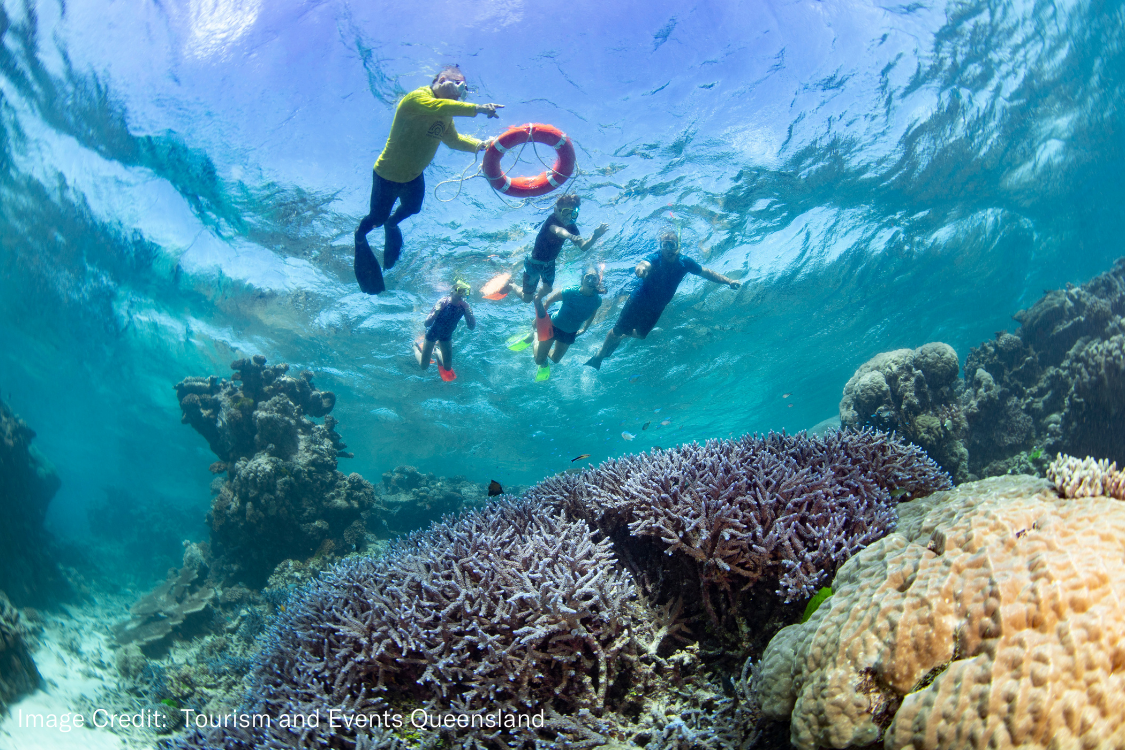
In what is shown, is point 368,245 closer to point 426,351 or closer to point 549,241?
point 549,241

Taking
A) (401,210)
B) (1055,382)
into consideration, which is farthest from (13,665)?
(1055,382)

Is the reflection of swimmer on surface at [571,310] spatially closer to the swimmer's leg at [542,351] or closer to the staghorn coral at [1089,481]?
the swimmer's leg at [542,351]

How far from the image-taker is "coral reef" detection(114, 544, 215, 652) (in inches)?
419

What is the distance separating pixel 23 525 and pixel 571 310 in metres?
19.6

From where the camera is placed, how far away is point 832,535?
2873mm

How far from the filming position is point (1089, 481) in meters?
2.29

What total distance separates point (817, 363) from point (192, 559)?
3346cm

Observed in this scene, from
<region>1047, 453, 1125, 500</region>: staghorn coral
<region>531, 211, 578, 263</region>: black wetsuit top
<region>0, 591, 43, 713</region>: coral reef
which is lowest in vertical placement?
<region>1047, 453, 1125, 500</region>: staghorn coral

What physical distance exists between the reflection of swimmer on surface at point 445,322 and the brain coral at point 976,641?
870 centimetres

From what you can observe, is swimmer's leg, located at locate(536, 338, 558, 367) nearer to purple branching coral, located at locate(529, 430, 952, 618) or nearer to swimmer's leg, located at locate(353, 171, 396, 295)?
Result: swimmer's leg, located at locate(353, 171, 396, 295)

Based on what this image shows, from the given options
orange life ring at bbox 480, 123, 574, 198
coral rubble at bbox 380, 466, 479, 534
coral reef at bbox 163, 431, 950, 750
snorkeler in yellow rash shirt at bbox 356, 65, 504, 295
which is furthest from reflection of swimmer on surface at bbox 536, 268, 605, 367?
coral reef at bbox 163, 431, 950, 750

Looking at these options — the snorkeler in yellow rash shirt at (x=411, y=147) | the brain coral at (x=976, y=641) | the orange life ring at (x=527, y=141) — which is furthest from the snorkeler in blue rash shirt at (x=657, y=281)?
the brain coral at (x=976, y=641)

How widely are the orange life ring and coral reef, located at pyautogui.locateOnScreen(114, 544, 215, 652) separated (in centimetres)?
1234

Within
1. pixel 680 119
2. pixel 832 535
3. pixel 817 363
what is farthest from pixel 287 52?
pixel 817 363
